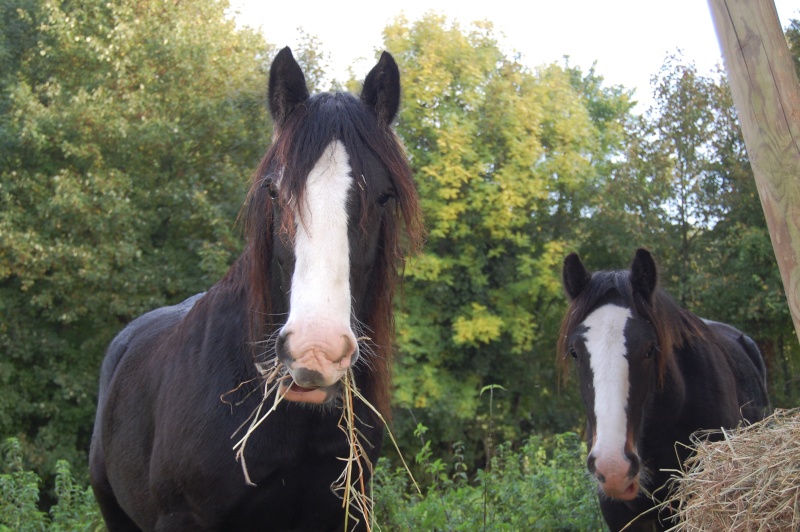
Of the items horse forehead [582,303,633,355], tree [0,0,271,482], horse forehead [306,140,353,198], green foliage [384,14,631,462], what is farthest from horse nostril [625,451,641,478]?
green foliage [384,14,631,462]

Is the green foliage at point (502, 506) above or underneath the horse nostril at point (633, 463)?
underneath

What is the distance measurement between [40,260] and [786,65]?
16.0m

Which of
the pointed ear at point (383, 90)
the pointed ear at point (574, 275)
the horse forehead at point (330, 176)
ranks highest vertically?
the pointed ear at point (383, 90)

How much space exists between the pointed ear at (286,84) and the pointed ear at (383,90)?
29 cm

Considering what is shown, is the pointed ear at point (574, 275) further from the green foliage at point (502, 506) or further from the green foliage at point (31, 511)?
the green foliage at point (31, 511)

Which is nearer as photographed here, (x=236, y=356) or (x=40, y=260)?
(x=236, y=356)

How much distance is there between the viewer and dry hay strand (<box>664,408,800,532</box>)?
2557mm

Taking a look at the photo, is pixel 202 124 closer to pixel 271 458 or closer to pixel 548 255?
pixel 548 255

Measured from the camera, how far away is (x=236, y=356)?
352 cm

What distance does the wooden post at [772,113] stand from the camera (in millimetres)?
3078

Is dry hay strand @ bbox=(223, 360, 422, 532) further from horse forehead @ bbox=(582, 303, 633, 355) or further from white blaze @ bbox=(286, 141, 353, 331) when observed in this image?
horse forehead @ bbox=(582, 303, 633, 355)

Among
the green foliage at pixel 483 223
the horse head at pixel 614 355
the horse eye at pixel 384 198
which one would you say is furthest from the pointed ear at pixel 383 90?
the green foliage at pixel 483 223

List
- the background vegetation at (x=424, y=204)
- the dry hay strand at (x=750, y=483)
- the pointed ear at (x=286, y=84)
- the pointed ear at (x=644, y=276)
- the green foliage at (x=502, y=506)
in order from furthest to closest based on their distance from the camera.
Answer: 1. the background vegetation at (x=424, y=204)
2. the green foliage at (x=502, y=506)
3. the pointed ear at (x=644, y=276)
4. the pointed ear at (x=286, y=84)
5. the dry hay strand at (x=750, y=483)

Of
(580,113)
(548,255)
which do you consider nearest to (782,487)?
(548,255)
